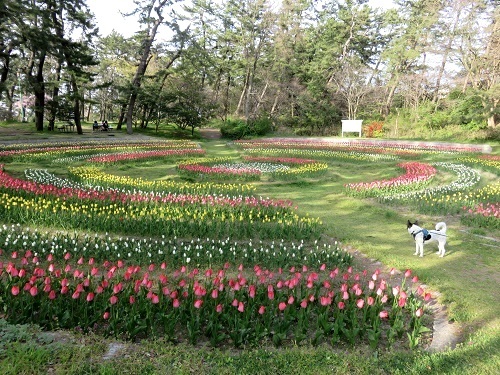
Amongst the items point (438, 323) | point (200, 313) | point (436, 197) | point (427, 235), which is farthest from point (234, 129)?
point (200, 313)

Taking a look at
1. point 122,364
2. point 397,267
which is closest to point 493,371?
point 397,267

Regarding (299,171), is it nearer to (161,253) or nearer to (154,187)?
(154,187)

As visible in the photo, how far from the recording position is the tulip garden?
152 inches

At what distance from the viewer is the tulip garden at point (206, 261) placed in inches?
Answer: 152

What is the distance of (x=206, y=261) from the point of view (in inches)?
231

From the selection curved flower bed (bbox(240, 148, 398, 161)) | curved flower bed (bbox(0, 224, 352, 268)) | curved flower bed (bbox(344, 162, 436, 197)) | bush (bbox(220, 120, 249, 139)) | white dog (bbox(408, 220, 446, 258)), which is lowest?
curved flower bed (bbox(0, 224, 352, 268))

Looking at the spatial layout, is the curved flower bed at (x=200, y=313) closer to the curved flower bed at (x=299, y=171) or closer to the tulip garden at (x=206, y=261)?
the tulip garden at (x=206, y=261)

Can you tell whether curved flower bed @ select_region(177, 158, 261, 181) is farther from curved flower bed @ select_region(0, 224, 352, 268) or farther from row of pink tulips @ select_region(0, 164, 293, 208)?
curved flower bed @ select_region(0, 224, 352, 268)

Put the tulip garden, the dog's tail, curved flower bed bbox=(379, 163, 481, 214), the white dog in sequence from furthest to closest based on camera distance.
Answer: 1. curved flower bed bbox=(379, 163, 481, 214)
2. the white dog
3. the dog's tail
4. the tulip garden

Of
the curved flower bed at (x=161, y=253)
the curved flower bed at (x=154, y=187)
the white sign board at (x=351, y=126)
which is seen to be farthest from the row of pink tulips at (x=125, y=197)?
the white sign board at (x=351, y=126)

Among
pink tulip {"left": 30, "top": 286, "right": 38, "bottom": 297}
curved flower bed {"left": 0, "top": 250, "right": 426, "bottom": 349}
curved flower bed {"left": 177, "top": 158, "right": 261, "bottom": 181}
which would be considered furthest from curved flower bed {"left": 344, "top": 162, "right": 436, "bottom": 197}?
pink tulip {"left": 30, "top": 286, "right": 38, "bottom": 297}

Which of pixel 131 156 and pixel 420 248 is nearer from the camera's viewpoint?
pixel 420 248

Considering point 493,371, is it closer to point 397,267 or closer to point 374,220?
point 397,267

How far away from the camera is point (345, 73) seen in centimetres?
3956
